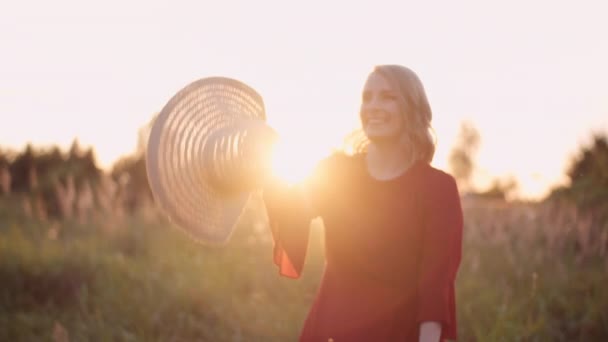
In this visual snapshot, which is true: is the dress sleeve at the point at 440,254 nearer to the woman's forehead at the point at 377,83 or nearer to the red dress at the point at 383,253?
the red dress at the point at 383,253

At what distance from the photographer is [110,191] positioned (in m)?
8.18

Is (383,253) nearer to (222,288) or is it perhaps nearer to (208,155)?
(208,155)

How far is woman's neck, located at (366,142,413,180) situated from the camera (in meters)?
3.01

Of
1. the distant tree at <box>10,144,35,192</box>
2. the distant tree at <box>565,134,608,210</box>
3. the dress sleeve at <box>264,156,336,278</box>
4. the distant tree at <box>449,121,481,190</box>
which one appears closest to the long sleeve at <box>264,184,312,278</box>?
the dress sleeve at <box>264,156,336,278</box>

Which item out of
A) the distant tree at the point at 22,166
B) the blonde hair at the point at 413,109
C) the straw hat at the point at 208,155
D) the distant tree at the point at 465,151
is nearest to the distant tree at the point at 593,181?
the blonde hair at the point at 413,109

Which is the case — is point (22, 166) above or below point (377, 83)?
below

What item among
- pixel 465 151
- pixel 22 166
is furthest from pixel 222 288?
pixel 465 151

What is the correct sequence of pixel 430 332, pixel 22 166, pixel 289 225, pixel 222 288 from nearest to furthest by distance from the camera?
pixel 430 332
pixel 289 225
pixel 222 288
pixel 22 166

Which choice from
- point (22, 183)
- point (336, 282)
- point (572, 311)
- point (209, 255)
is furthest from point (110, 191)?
point (22, 183)

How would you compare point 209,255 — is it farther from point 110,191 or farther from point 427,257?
point 427,257

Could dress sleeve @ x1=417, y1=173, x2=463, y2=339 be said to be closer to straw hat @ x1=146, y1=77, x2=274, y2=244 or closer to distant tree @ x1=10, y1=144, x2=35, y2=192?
straw hat @ x1=146, y1=77, x2=274, y2=244

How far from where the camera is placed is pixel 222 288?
6.28m

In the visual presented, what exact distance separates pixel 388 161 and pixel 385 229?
0.31 m

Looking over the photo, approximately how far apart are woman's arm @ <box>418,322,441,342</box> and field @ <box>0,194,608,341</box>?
6.55ft
